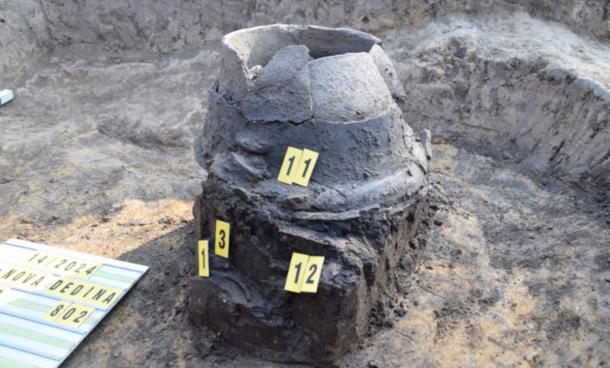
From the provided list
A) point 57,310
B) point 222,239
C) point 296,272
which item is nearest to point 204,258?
point 222,239

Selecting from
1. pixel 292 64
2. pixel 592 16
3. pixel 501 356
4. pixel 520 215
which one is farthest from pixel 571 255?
pixel 592 16

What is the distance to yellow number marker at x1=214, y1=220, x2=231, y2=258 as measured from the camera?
2.88 m

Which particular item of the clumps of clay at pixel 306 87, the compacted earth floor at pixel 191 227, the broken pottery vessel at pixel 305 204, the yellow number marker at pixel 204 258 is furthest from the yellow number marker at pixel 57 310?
the clumps of clay at pixel 306 87

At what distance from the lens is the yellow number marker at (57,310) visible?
3.20 metres

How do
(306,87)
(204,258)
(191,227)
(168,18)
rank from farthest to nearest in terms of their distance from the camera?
(168,18) → (191,227) → (204,258) → (306,87)

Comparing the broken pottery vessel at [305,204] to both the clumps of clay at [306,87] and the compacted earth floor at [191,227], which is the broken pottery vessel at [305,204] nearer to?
the clumps of clay at [306,87]

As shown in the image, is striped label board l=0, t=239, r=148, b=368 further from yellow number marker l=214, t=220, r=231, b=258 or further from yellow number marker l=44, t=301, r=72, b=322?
yellow number marker l=214, t=220, r=231, b=258

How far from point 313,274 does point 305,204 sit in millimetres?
390

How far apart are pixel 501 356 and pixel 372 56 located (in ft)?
6.69

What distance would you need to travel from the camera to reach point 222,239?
2.91 metres

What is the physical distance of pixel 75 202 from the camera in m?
4.55

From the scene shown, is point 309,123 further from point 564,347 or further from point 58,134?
point 58,134

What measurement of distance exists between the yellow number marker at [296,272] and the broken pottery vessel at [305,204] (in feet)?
0.15

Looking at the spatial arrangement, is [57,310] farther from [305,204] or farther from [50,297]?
[305,204]
